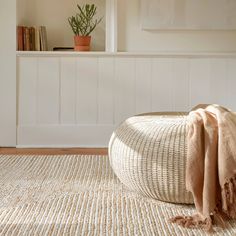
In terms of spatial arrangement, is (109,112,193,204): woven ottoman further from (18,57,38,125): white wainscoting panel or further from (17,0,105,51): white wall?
(17,0,105,51): white wall

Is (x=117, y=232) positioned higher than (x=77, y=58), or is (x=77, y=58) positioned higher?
(x=77, y=58)

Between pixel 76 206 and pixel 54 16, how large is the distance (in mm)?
2473

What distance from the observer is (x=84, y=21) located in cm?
426

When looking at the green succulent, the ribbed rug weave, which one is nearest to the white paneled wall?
the green succulent

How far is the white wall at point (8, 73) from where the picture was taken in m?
4.09

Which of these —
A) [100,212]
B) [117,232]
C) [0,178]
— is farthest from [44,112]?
[117,232]

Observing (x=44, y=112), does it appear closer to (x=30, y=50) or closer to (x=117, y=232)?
(x=30, y=50)

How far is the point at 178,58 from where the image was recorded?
4184mm

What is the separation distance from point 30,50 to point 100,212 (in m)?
2.35

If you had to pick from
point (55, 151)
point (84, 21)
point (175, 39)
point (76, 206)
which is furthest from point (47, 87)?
point (76, 206)

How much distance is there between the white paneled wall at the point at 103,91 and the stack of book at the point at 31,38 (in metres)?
0.17

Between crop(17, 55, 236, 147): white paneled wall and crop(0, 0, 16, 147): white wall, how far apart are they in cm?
7

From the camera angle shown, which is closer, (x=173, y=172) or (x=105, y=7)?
(x=173, y=172)

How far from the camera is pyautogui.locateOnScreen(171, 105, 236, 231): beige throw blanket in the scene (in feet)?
6.64
